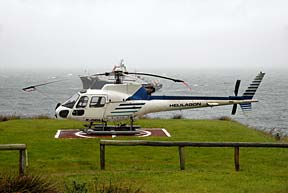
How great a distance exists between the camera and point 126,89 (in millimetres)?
15812

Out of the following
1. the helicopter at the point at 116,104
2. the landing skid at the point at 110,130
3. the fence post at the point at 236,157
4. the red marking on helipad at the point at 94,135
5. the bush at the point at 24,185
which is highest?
the helicopter at the point at 116,104

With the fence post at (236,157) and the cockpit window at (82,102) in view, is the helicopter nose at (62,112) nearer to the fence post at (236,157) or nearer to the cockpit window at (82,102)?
the cockpit window at (82,102)

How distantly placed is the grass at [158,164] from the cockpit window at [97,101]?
1.75 metres

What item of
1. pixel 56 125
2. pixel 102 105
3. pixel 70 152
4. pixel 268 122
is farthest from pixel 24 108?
pixel 70 152

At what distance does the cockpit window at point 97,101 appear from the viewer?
615 inches

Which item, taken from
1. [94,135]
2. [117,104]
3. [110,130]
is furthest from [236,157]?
[110,130]

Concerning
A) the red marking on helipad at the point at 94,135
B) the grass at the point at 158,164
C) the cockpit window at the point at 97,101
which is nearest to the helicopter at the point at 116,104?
the cockpit window at the point at 97,101

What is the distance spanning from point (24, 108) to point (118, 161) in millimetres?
31690

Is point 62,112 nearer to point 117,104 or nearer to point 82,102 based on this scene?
point 82,102

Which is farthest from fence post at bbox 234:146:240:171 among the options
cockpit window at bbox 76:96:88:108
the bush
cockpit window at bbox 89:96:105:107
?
cockpit window at bbox 76:96:88:108

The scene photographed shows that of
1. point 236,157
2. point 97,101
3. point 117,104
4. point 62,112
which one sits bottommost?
point 236,157

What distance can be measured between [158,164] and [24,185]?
4.91 meters

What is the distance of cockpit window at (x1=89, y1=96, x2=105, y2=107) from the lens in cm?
1563

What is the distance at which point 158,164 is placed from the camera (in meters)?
10.8
